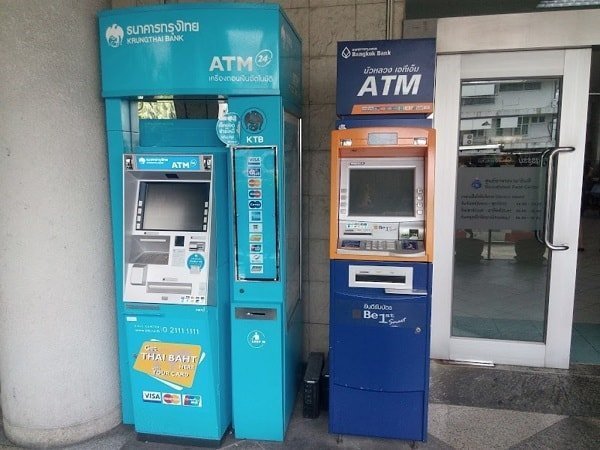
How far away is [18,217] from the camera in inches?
97.7

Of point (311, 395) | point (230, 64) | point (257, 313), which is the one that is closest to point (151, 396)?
point (257, 313)

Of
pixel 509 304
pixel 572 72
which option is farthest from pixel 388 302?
pixel 572 72

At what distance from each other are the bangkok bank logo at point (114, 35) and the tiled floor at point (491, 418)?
89.0 inches

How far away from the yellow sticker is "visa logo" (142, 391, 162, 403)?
104 millimetres

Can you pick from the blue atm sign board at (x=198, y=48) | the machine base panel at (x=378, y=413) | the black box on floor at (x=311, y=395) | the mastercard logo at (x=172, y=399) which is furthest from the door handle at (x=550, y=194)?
the mastercard logo at (x=172, y=399)

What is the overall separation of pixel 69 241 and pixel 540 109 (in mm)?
3217

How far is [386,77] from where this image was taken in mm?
2490

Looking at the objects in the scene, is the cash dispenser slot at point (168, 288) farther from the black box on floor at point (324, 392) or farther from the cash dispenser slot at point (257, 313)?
the black box on floor at point (324, 392)

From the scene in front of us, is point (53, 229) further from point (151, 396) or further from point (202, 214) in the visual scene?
point (151, 396)

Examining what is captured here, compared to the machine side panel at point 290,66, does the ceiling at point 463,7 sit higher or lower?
higher

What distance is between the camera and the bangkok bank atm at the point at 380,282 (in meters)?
2.46

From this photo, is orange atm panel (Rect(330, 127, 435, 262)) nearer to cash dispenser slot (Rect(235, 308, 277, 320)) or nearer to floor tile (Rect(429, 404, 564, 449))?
cash dispenser slot (Rect(235, 308, 277, 320))

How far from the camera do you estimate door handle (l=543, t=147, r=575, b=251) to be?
3.24 metres

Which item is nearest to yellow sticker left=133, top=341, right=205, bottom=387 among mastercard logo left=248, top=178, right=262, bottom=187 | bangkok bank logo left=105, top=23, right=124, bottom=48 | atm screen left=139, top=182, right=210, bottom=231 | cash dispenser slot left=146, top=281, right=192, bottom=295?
cash dispenser slot left=146, top=281, right=192, bottom=295
